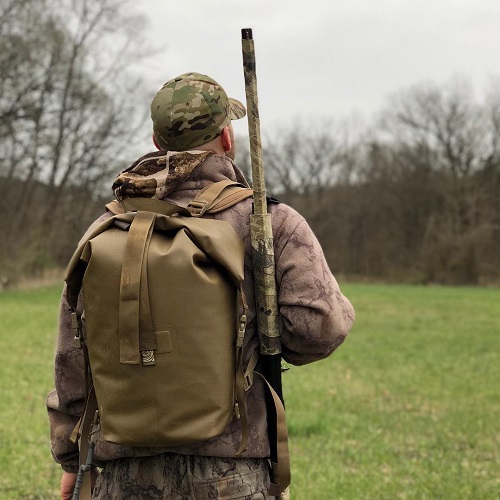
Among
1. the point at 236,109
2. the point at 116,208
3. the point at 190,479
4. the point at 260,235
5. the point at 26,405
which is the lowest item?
the point at 26,405

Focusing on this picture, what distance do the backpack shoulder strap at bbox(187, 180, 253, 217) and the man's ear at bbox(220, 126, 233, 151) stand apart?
0.12 meters

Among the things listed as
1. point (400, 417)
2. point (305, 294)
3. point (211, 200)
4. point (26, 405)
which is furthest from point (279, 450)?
point (400, 417)

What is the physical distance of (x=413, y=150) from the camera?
61.7m

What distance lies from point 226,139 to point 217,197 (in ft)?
0.70

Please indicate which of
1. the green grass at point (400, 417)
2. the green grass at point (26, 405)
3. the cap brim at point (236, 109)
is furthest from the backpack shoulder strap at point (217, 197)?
the green grass at point (26, 405)

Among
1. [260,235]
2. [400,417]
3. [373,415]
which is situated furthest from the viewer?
[373,415]

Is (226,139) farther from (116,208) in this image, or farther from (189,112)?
(116,208)

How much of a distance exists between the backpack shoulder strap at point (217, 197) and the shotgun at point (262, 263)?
98mm

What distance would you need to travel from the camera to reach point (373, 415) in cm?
1034

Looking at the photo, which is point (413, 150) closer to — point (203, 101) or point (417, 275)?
point (417, 275)

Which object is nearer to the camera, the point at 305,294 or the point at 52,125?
the point at 305,294

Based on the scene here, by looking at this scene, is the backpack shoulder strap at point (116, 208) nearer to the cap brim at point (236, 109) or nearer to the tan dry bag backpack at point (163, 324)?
the tan dry bag backpack at point (163, 324)

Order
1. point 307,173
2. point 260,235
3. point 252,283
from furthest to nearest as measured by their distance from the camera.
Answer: point 307,173 → point 252,283 → point 260,235

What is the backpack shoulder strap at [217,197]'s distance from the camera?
2.29 m
